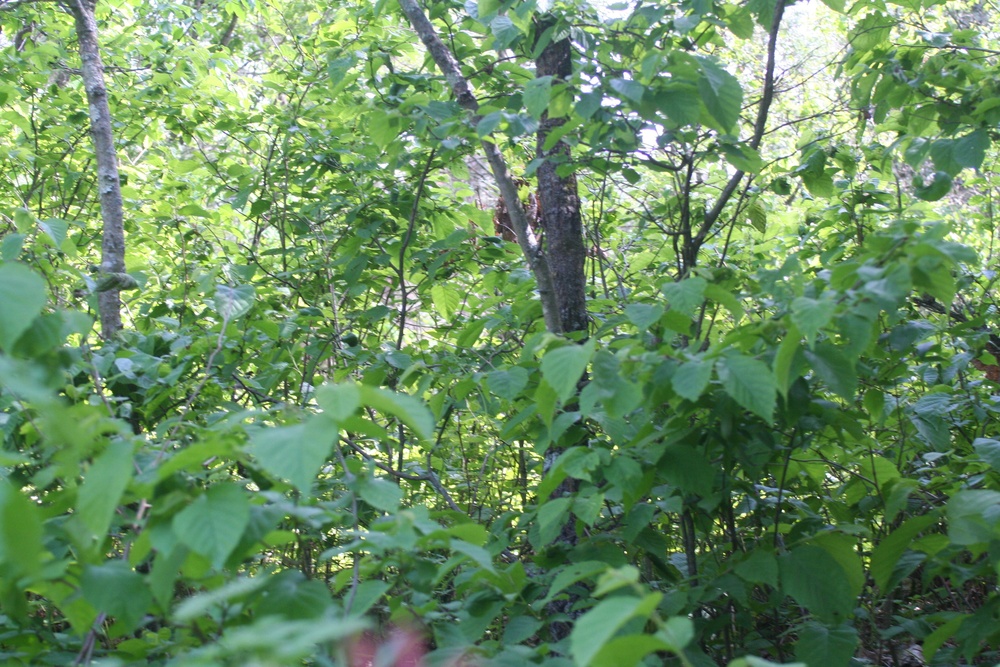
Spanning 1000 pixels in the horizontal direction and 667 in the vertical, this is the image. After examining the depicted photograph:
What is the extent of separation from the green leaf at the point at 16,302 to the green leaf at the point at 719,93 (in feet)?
5.16

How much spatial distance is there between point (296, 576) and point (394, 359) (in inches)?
46.7

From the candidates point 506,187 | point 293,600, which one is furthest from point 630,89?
point 293,600

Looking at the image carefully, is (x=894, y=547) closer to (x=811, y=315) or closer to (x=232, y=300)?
(x=811, y=315)

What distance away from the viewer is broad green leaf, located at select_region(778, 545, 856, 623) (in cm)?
178

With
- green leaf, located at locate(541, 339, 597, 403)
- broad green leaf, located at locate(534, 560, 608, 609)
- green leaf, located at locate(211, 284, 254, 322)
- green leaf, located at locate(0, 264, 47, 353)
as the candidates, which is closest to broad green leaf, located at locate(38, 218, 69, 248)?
green leaf, located at locate(211, 284, 254, 322)

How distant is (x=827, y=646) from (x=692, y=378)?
33.4 inches

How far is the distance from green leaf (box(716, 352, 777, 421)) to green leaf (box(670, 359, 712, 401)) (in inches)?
1.8

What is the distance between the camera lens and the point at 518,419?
6.75ft

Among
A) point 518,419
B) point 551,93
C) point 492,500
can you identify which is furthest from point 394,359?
point 492,500

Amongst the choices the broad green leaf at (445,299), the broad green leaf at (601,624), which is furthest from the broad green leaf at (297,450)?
the broad green leaf at (445,299)

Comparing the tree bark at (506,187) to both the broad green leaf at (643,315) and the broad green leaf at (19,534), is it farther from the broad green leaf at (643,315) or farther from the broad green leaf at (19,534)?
the broad green leaf at (19,534)

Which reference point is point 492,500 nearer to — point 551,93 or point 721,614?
point 721,614

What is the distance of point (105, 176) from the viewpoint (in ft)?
10.2

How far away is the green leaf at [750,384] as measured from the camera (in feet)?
4.70
